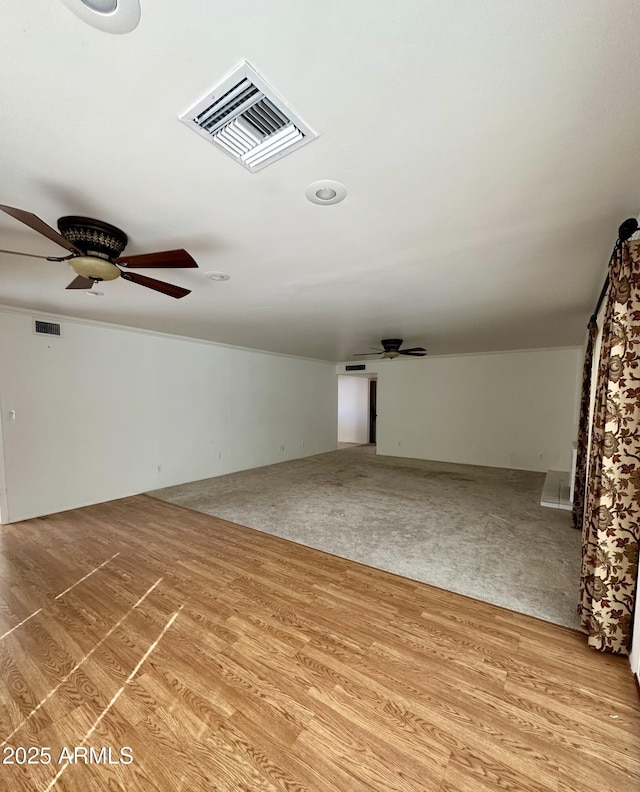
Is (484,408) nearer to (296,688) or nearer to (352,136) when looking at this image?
(296,688)

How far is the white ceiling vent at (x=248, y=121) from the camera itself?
1024 millimetres

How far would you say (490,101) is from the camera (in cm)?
105

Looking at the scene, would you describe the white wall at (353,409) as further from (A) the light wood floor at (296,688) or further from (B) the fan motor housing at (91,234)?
(B) the fan motor housing at (91,234)

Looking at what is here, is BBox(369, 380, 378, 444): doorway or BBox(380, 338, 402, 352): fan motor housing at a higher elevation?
BBox(380, 338, 402, 352): fan motor housing

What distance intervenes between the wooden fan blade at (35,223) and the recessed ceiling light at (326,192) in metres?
1.23

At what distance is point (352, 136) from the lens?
3.95ft

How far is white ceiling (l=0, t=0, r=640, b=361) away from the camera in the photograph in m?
0.85

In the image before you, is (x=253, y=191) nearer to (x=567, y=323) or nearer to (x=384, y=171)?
(x=384, y=171)

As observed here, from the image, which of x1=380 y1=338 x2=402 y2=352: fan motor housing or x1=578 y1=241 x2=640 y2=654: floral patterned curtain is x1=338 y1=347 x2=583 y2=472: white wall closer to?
x1=380 y1=338 x2=402 y2=352: fan motor housing

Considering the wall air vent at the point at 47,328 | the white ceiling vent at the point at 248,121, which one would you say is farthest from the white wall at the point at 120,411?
the white ceiling vent at the point at 248,121

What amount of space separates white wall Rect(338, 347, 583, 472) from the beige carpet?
69cm

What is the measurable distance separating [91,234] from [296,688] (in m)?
2.68

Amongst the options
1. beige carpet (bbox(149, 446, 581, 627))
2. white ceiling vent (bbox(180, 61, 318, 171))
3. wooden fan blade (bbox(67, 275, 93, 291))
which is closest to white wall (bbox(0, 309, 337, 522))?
beige carpet (bbox(149, 446, 581, 627))

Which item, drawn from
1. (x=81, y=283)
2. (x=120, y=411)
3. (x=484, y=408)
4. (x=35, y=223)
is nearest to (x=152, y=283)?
(x=81, y=283)
